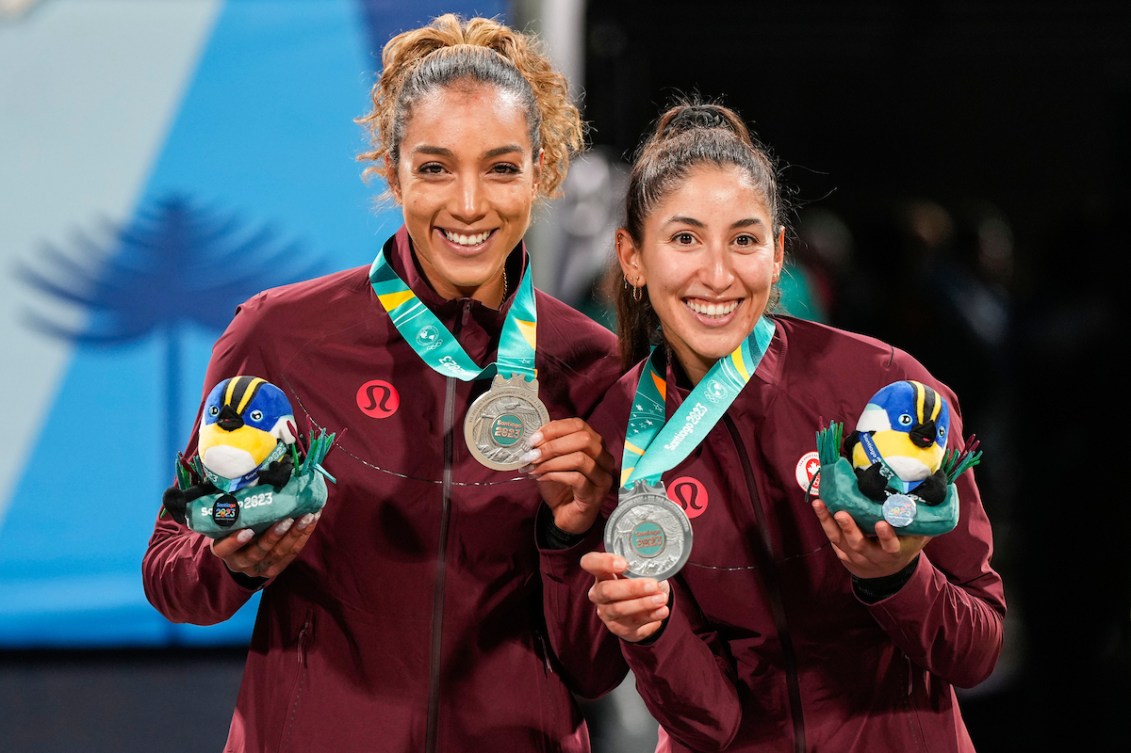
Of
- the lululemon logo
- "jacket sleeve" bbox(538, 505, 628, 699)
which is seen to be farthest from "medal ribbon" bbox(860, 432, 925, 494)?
"jacket sleeve" bbox(538, 505, 628, 699)

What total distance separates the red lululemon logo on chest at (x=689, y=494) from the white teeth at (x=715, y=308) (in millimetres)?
235

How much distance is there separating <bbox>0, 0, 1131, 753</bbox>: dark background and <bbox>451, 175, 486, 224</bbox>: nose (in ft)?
1.99

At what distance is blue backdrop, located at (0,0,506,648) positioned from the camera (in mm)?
3645

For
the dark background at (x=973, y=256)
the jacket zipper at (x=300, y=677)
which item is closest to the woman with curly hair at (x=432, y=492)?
the jacket zipper at (x=300, y=677)

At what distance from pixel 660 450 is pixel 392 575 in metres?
0.43

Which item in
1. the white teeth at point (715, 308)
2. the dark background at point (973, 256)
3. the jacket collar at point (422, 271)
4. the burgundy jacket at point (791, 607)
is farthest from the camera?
the dark background at point (973, 256)

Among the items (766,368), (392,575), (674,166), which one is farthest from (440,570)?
(674,166)

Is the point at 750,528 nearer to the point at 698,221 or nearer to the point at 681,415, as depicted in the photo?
the point at 681,415

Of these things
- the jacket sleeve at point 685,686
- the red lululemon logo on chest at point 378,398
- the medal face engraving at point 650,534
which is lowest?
the jacket sleeve at point 685,686

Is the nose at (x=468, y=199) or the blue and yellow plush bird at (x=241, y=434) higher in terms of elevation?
the nose at (x=468, y=199)

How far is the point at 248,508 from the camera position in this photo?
5.70ft

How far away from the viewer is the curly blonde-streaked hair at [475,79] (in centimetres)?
207

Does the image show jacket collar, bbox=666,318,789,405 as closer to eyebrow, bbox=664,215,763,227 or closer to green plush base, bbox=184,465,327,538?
eyebrow, bbox=664,215,763,227

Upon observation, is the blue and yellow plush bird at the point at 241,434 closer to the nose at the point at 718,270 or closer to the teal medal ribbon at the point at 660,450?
the teal medal ribbon at the point at 660,450
